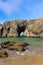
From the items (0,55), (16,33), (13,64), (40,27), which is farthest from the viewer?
(16,33)

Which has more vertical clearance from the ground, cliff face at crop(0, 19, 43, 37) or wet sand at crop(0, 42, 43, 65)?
cliff face at crop(0, 19, 43, 37)

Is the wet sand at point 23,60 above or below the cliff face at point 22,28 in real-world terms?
below

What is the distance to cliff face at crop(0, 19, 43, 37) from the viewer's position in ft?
317

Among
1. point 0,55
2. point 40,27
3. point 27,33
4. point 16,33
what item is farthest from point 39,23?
point 0,55

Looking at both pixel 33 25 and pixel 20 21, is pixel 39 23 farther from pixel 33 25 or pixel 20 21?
pixel 20 21

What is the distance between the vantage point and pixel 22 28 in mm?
104000

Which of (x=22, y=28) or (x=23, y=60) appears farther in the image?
(x=22, y=28)

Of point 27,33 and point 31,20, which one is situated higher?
point 31,20

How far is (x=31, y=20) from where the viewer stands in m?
103

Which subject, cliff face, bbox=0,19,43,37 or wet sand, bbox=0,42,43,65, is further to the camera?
cliff face, bbox=0,19,43,37

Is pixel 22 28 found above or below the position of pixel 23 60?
above

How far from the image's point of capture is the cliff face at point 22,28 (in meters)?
96.8

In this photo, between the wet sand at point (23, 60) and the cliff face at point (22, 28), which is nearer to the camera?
the wet sand at point (23, 60)

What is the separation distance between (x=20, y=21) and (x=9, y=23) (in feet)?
24.7
